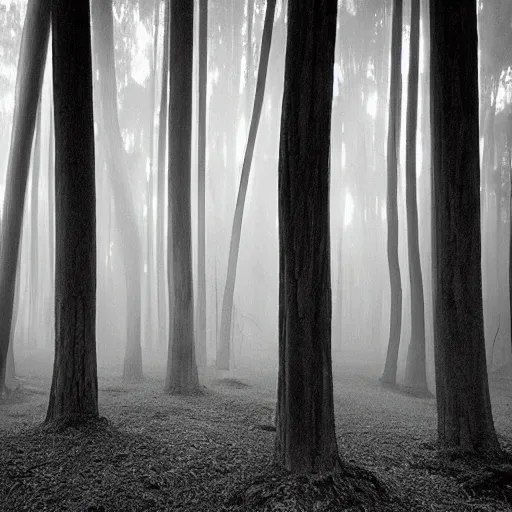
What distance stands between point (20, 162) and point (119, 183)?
327 centimetres

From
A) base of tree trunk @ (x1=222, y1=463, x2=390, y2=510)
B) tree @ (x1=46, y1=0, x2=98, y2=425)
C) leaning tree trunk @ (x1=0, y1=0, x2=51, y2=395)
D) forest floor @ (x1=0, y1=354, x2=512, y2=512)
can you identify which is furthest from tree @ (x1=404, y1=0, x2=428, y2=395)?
tree @ (x1=46, y1=0, x2=98, y2=425)

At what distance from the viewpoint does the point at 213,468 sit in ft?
13.3

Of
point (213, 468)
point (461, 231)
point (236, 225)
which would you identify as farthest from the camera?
point (236, 225)

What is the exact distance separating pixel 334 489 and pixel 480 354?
1.94 m

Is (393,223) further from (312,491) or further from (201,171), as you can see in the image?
(312,491)

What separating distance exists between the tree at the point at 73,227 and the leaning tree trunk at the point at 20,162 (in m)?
2.49

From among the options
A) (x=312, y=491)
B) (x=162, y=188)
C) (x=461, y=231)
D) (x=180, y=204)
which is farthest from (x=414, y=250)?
(x=312, y=491)

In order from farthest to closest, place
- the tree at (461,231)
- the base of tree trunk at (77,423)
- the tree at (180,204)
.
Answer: the tree at (180,204), the base of tree trunk at (77,423), the tree at (461,231)

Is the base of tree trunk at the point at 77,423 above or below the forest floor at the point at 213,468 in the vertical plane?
above

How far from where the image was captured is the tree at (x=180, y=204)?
7.76 metres

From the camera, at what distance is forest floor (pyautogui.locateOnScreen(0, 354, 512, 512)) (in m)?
3.46

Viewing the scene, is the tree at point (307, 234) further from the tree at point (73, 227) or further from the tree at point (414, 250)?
the tree at point (414, 250)

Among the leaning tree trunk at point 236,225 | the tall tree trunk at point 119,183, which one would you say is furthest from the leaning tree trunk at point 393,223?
the tall tree trunk at point 119,183

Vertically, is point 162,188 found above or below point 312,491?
above
